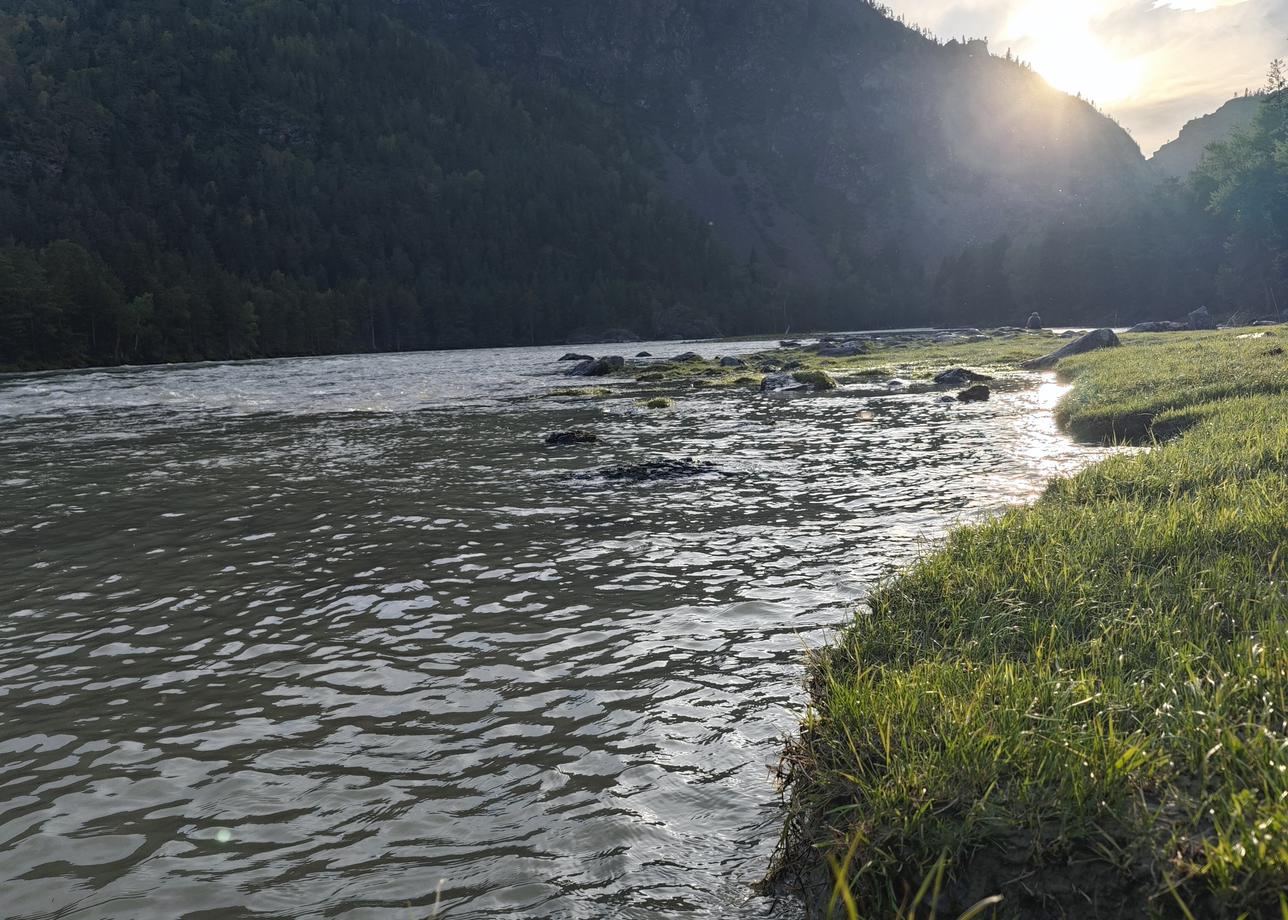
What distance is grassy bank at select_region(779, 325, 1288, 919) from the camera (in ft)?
12.0

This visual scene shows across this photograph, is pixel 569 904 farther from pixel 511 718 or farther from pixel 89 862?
pixel 89 862

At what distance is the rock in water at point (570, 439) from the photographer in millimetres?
23328

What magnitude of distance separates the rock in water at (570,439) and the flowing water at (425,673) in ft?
10.7

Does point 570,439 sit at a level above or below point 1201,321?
below

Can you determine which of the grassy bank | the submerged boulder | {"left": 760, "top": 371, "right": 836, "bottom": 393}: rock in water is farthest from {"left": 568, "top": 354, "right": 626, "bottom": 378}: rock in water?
the grassy bank

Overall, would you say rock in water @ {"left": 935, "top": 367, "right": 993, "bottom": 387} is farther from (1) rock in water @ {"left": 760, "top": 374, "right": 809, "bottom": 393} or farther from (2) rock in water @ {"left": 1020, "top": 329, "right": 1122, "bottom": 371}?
(2) rock in water @ {"left": 1020, "top": 329, "right": 1122, "bottom": 371}

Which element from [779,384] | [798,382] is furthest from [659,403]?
[798,382]

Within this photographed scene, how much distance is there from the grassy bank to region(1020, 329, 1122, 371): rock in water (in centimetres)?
4167

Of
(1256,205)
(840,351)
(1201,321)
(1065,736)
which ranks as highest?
(1256,205)

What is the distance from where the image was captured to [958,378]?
39.8 meters

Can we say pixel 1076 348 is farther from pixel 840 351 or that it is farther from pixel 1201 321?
pixel 1201 321

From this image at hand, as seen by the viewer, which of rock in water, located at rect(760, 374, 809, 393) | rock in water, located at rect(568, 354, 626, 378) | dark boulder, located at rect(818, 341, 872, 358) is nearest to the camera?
rock in water, located at rect(760, 374, 809, 393)

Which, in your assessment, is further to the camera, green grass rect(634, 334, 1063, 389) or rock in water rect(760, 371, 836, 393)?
green grass rect(634, 334, 1063, 389)

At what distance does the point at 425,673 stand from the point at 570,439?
15.8 m
